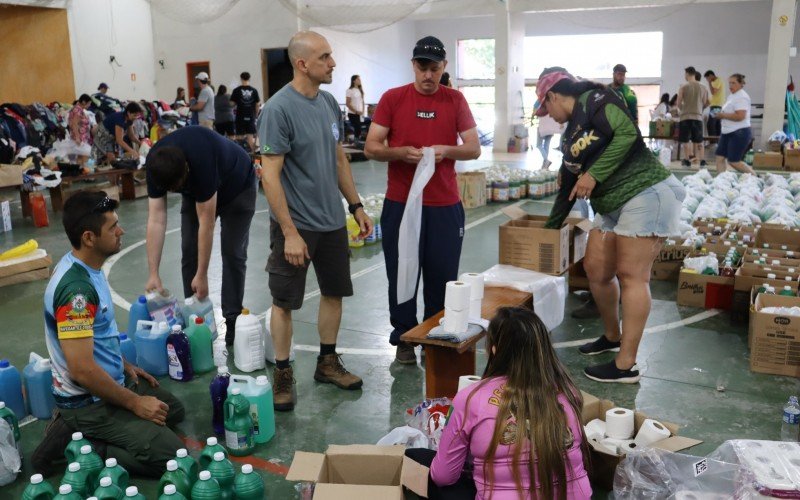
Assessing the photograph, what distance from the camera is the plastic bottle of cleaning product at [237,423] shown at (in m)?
3.43

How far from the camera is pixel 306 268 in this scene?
3.89m

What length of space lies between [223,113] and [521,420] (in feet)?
45.1

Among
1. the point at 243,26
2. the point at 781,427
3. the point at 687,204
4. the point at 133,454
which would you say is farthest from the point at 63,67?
the point at 781,427

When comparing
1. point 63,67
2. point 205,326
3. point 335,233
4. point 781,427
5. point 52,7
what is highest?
point 52,7

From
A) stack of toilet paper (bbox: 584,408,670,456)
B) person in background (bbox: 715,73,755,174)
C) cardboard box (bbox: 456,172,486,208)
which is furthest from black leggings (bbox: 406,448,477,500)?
person in background (bbox: 715,73,755,174)

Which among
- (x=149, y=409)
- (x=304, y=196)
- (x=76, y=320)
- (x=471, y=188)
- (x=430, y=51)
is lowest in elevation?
(x=149, y=409)

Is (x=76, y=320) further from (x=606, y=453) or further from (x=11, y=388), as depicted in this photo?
(x=606, y=453)

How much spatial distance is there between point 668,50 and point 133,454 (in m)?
22.7

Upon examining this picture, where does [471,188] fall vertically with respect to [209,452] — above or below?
above

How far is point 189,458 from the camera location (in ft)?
9.77

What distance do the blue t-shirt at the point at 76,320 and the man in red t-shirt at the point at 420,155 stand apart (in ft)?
5.77

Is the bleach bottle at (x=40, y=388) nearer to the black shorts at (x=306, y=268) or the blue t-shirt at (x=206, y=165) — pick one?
the blue t-shirt at (x=206, y=165)

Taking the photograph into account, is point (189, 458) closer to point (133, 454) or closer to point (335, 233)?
point (133, 454)

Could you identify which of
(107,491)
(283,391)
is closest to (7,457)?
(107,491)
